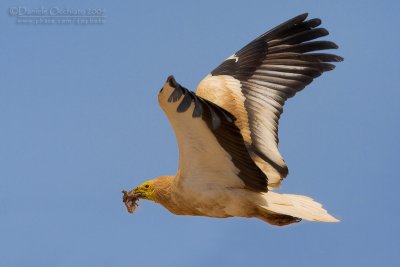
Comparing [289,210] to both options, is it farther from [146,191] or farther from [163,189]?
[146,191]

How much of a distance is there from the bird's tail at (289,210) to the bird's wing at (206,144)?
0.20 m

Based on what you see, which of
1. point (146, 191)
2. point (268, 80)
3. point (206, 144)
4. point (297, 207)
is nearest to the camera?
point (206, 144)

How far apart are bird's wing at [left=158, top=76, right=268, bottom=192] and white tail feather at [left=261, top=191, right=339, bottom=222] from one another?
190mm

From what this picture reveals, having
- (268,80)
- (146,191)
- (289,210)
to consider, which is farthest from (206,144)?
A: (268,80)

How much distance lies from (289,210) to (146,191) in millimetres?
1546

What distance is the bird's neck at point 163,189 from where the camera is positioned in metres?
8.10

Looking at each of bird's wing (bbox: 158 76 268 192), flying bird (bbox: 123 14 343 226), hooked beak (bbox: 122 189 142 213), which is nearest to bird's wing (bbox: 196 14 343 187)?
flying bird (bbox: 123 14 343 226)

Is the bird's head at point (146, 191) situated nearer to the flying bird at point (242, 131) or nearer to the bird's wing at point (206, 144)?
the flying bird at point (242, 131)

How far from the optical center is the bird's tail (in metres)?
7.78

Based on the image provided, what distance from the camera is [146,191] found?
27.5ft

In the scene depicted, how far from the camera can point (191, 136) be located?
7297 millimetres

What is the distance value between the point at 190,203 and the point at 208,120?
1.30 metres

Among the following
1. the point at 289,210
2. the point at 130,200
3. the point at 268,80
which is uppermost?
the point at 268,80

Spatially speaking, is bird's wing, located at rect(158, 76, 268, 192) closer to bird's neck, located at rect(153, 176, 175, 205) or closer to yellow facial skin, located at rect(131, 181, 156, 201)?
bird's neck, located at rect(153, 176, 175, 205)
